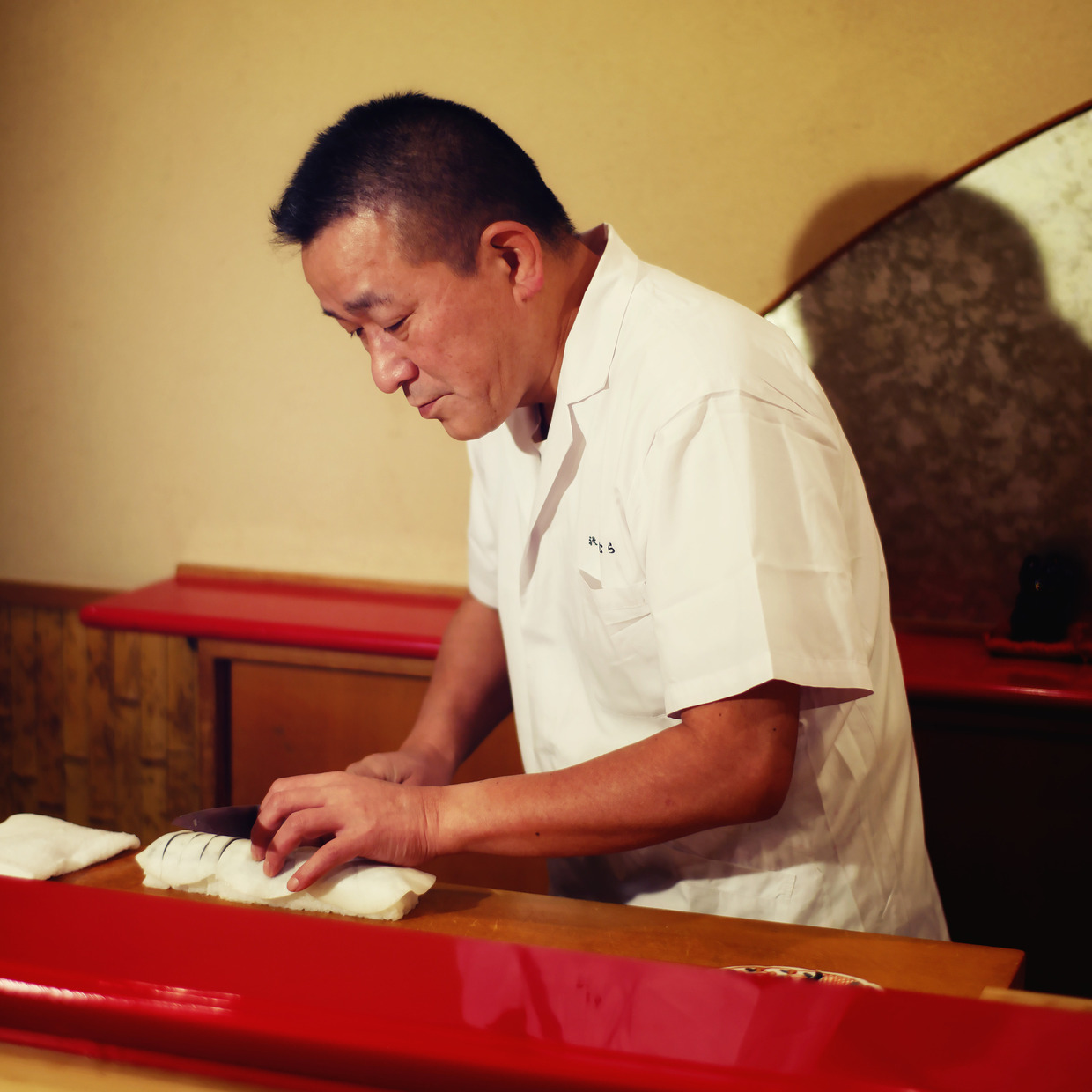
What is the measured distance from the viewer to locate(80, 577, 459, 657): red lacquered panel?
7.27ft

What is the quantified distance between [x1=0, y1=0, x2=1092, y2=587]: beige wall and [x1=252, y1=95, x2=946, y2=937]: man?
926mm

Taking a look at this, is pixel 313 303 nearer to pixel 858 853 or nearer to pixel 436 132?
pixel 436 132

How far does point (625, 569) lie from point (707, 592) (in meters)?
0.20

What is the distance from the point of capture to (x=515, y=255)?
123 cm

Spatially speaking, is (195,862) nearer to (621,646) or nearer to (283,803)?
(283,803)

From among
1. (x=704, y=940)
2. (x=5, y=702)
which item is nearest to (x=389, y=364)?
(x=704, y=940)

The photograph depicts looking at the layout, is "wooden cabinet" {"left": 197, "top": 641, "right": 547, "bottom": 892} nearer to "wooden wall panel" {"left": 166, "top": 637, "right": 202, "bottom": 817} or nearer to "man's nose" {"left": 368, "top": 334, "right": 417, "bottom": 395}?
"wooden wall panel" {"left": 166, "top": 637, "right": 202, "bottom": 817}

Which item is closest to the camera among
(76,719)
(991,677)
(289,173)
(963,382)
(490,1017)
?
(490,1017)

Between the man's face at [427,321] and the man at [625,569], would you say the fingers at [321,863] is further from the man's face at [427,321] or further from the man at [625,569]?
the man's face at [427,321]

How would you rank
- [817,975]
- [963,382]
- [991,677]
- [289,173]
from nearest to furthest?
[817,975], [991,677], [963,382], [289,173]

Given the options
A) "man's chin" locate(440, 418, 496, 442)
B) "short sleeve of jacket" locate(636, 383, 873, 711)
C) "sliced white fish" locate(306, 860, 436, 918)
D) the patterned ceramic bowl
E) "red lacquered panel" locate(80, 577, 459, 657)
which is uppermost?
"man's chin" locate(440, 418, 496, 442)

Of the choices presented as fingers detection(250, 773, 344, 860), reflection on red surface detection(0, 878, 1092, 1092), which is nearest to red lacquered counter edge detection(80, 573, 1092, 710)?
fingers detection(250, 773, 344, 860)

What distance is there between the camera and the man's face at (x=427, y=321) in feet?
3.72

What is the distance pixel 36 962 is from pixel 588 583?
744 millimetres
